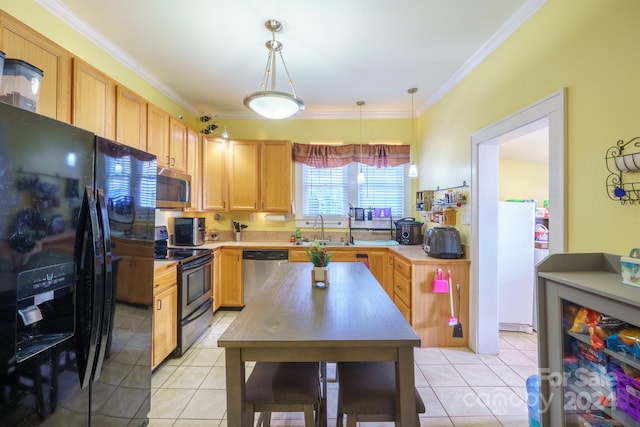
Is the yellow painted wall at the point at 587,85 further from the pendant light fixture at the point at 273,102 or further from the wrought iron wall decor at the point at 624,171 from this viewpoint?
the pendant light fixture at the point at 273,102

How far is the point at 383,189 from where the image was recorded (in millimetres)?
4230

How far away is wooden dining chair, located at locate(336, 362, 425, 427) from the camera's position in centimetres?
118

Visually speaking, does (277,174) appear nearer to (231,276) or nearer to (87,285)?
(231,276)

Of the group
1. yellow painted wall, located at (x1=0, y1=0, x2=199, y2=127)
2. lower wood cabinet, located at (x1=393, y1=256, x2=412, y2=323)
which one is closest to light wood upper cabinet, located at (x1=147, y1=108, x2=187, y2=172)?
yellow painted wall, located at (x1=0, y1=0, x2=199, y2=127)

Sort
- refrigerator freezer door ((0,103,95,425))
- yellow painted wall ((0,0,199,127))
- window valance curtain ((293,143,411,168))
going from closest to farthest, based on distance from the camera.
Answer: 1. refrigerator freezer door ((0,103,95,425))
2. yellow painted wall ((0,0,199,127))
3. window valance curtain ((293,143,411,168))

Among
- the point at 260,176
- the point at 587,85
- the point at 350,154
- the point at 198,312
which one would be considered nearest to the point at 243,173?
the point at 260,176

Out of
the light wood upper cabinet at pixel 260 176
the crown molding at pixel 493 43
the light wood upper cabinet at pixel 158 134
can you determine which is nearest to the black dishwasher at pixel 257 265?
the light wood upper cabinet at pixel 260 176

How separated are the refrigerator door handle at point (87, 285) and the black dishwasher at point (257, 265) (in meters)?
2.41

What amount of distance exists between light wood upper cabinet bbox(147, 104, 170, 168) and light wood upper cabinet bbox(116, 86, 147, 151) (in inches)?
2.7

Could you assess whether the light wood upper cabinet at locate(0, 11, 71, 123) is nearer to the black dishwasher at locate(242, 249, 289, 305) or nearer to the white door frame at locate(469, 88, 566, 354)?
the black dishwasher at locate(242, 249, 289, 305)

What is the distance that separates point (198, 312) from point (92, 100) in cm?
213

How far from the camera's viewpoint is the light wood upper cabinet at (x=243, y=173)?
12.8 ft

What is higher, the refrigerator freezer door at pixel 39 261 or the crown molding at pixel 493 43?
the crown molding at pixel 493 43

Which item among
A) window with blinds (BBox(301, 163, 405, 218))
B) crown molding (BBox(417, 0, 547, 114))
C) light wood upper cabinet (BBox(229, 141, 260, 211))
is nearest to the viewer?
crown molding (BBox(417, 0, 547, 114))
